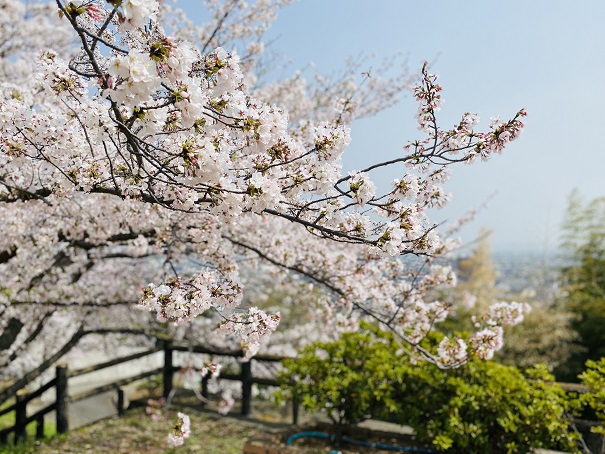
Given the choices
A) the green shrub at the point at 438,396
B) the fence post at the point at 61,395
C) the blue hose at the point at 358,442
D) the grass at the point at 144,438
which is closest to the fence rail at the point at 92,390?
the fence post at the point at 61,395

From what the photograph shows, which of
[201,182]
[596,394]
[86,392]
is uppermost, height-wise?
[201,182]

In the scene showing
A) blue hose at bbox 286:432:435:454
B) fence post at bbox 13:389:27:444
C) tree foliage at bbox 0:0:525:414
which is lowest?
fence post at bbox 13:389:27:444

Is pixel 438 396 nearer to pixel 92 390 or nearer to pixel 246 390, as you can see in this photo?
pixel 246 390

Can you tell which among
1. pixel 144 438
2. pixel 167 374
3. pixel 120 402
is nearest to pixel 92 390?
pixel 120 402

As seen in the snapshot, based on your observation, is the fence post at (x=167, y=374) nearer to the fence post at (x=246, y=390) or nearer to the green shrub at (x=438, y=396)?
the fence post at (x=246, y=390)

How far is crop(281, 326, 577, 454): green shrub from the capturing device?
4098 mm

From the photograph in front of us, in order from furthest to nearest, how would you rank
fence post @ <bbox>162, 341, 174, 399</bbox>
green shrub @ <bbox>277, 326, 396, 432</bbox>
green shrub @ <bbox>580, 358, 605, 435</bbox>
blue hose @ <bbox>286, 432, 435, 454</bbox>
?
fence post @ <bbox>162, 341, 174, 399</bbox> → green shrub @ <bbox>277, 326, 396, 432</bbox> → blue hose @ <bbox>286, 432, 435, 454</bbox> → green shrub @ <bbox>580, 358, 605, 435</bbox>

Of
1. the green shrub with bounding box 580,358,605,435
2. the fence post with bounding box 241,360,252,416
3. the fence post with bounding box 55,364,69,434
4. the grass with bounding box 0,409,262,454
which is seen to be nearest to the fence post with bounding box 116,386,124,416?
the grass with bounding box 0,409,262,454

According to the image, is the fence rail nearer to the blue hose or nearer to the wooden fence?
the wooden fence

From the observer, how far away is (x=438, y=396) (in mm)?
4426

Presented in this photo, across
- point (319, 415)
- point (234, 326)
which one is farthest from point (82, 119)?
point (319, 415)

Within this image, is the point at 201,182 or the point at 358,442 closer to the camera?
the point at 201,182

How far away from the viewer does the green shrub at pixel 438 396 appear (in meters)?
4.10

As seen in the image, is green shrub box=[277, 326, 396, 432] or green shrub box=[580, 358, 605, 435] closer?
green shrub box=[580, 358, 605, 435]
